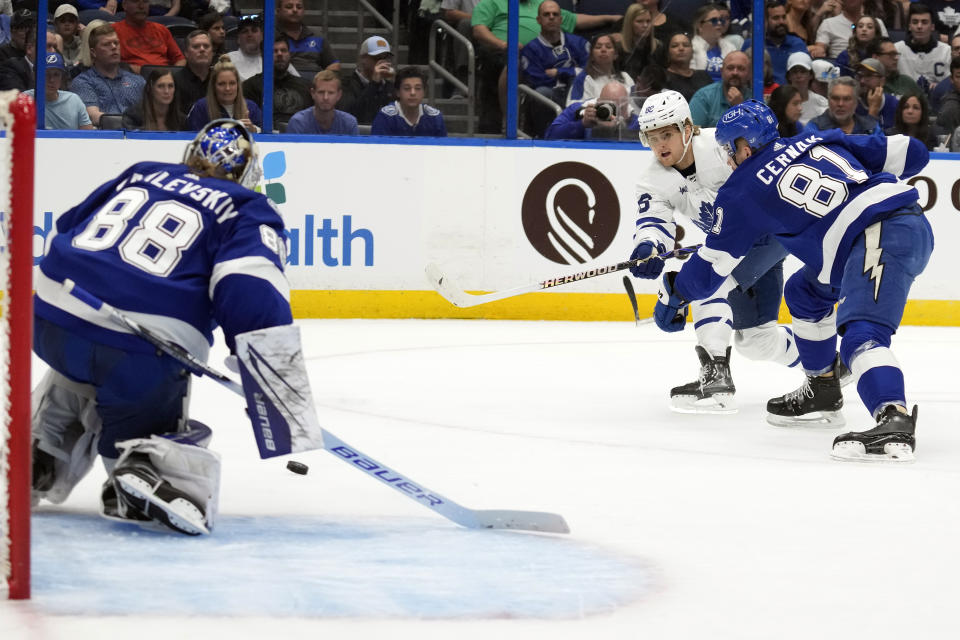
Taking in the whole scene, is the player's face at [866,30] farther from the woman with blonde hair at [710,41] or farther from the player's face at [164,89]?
the player's face at [164,89]

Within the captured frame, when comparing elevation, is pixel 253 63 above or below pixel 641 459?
above

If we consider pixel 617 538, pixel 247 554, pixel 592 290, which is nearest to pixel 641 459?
pixel 617 538

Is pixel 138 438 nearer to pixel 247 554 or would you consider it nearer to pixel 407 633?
pixel 247 554

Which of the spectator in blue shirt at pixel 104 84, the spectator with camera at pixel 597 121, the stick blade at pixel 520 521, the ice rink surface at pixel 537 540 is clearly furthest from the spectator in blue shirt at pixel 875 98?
the stick blade at pixel 520 521

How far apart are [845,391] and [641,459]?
1868 millimetres

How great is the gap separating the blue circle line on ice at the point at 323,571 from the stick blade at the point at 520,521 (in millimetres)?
43

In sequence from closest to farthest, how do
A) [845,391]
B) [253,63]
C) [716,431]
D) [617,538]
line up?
[617,538]
[716,431]
[845,391]
[253,63]

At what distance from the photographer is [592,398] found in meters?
5.28

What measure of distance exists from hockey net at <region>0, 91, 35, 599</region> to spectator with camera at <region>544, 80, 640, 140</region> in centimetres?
564

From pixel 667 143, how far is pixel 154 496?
110 inches

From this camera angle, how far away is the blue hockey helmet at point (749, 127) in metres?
4.34

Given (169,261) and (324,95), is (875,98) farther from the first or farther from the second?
(169,261)

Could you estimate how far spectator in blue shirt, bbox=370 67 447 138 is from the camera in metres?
7.64

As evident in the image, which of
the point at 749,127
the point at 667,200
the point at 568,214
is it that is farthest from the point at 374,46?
the point at 749,127
